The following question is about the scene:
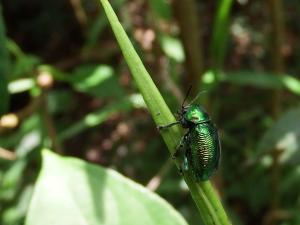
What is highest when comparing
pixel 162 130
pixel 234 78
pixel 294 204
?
pixel 234 78

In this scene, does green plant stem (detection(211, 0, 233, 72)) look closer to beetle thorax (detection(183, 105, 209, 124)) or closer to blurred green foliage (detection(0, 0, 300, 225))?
blurred green foliage (detection(0, 0, 300, 225))

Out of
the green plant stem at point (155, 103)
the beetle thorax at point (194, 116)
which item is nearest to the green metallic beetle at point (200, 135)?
the beetle thorax at point (194, 116)

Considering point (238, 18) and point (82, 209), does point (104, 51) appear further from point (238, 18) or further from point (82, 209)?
point (82, 209)

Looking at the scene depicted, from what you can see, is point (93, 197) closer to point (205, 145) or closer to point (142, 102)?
point (205, 145)

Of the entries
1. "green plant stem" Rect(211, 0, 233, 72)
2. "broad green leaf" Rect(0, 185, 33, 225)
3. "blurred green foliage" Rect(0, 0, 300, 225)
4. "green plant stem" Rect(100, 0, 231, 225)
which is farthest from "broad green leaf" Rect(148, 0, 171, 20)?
"green plant stem" Rect(100, 0, 231, 225)

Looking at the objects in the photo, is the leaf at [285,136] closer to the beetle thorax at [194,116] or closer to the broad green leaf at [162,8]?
the beetle thorax at [194,116]

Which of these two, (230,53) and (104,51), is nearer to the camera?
(104,51)

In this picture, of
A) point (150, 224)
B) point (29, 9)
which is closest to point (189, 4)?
point (150, 224)
